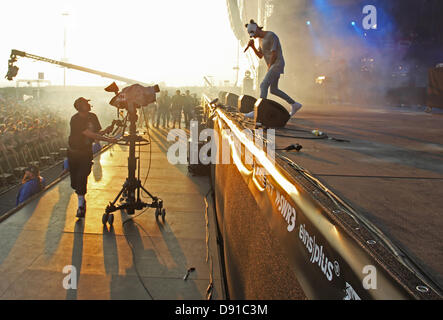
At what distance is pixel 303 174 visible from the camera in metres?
2.44

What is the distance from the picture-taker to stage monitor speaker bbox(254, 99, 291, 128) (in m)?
6.11

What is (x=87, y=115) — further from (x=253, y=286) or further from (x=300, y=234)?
(x=300, y=234)

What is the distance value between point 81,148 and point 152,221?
176cm

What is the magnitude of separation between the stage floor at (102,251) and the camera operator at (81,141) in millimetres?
639

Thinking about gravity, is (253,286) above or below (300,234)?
below

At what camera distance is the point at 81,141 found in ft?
22.2

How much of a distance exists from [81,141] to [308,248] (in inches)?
230

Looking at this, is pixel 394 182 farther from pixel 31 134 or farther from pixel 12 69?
A: pixel 12 69

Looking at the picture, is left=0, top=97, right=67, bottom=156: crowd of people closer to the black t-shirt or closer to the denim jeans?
the black t-shirt

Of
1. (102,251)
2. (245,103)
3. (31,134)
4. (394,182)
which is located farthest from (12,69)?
(394,182)

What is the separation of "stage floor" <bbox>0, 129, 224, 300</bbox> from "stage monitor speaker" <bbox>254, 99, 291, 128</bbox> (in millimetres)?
2074

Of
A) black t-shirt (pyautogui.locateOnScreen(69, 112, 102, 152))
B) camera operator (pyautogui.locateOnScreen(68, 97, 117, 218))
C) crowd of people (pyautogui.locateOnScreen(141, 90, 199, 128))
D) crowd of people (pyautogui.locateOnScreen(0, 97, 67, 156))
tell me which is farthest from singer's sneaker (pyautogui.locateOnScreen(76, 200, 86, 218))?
crowd of people (pyautogui.locateOnScreen(141, 90, 199, 128))

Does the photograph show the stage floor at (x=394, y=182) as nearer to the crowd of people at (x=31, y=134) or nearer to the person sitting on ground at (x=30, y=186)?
the person sitting on ground at (x=30, y=186)
